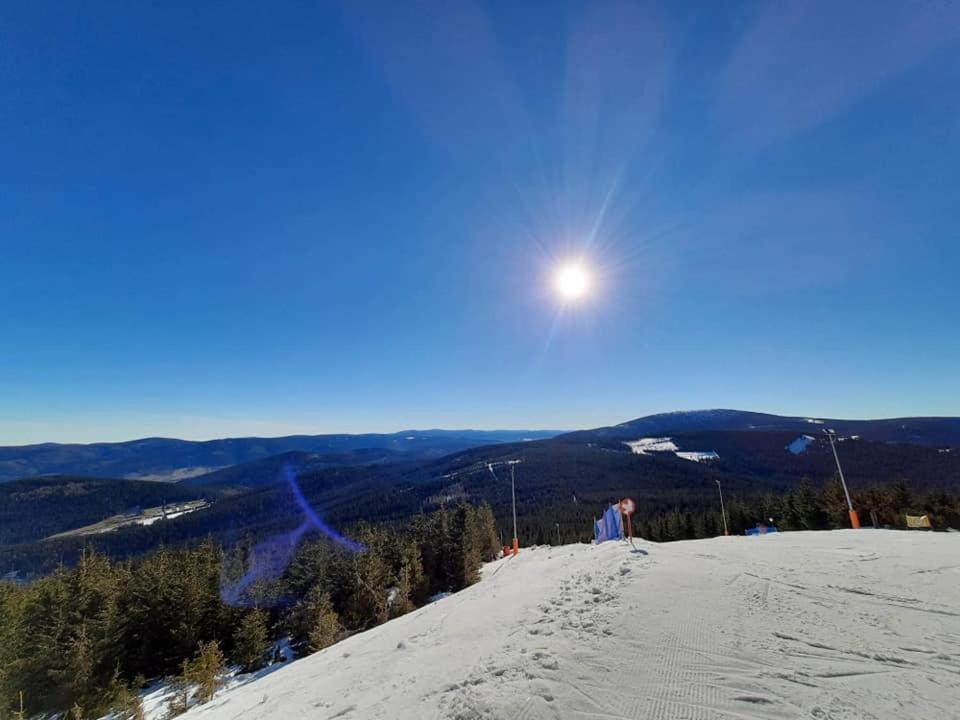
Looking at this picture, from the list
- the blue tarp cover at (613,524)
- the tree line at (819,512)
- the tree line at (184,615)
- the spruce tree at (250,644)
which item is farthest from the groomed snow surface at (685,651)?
the tree line at (819,512)

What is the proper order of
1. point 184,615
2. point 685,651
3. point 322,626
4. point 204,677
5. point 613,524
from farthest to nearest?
point 184,615 → point 613,524 → point 322,626 → point 204,677 → point 685,651

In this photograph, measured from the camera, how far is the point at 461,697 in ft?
21.8

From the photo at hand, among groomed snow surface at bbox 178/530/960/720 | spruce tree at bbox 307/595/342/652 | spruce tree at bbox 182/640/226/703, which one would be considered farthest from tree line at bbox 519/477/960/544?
spruce tree at bbox 182/640/226/703

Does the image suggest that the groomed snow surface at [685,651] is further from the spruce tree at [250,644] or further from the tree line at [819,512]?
the tree line at [819,512]

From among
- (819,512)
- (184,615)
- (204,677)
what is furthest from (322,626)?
(819,512)

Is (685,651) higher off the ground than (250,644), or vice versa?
(685,651)

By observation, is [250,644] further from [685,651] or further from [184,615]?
[685,651]

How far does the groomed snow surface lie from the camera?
552 cm

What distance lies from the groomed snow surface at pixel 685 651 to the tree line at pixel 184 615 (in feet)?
67.1

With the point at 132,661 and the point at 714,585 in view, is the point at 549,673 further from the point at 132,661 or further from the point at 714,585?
the point at 132,661

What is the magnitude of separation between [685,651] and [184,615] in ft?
132

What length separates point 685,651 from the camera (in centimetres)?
688

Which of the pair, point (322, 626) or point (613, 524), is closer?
point (322, 626)

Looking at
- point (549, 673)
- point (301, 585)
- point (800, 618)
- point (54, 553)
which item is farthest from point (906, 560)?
point (54, 553)
